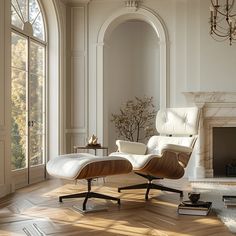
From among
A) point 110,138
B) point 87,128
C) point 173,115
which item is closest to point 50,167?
point 173,115

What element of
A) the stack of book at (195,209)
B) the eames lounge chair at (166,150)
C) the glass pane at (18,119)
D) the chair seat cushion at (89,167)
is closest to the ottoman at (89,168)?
the chair seat cushion at (89,167)

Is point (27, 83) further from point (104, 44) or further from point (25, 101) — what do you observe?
point (104, 44)

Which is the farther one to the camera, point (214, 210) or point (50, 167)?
point (50, 167)

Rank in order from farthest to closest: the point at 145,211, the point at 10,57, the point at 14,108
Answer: the point at 14,108 < the point at 10,57 < the point at 145,211

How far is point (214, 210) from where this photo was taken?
354 cm

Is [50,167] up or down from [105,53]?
down

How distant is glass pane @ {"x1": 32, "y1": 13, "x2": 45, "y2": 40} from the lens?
18.3 feet

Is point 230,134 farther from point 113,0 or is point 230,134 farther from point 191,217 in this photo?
point 191,217

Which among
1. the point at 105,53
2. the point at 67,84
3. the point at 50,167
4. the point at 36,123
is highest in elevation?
the point at 105,53

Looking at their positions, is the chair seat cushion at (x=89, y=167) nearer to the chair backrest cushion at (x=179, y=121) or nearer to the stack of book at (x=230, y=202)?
the stack of book at (x=230, y=202)

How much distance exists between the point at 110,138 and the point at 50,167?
348 centimetres

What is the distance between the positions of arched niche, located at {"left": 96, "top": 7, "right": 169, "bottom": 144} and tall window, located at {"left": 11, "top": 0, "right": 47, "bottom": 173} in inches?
31.8

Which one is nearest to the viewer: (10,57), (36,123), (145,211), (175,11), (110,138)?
(145,211)

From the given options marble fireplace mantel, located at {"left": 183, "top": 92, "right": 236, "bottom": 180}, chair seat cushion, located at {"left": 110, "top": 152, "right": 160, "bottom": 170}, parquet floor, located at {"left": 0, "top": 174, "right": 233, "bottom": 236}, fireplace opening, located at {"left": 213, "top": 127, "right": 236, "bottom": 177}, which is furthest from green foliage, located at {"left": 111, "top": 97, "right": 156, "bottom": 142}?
chair seat cushion, located at {"left": 110, "top": 152, "right": 160, "bottom": 170}
